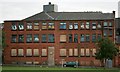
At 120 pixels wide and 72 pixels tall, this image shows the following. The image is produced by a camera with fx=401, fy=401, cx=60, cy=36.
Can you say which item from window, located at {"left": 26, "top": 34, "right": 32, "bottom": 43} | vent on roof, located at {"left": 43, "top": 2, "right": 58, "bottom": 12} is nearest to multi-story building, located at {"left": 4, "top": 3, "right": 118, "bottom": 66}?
window, located at {"left": 26, "top": 34, "right": 32, "bottom": 43}

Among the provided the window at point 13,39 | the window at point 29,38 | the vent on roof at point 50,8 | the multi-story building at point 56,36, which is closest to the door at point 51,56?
the multi-story building at point 56,36

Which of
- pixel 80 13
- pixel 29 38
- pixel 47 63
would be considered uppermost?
pixel 80 13

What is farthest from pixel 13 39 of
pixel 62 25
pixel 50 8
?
→ pixel 50 8

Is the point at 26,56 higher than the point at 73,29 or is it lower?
lower

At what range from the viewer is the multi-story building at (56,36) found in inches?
3767

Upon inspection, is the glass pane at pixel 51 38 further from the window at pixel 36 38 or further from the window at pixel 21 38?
the window at pixel 21 38

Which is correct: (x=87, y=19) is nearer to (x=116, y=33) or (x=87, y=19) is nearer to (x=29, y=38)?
(x=116, y=33)

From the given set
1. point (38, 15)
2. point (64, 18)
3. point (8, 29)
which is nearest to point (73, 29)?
point (64, 18)

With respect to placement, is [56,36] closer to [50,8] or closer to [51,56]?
[51,56]

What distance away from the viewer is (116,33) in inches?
3873

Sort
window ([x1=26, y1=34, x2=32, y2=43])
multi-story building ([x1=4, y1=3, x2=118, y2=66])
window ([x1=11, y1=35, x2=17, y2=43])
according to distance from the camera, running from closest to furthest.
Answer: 1. multi-story building ([x1=4, y1=3, x2=118, y2=66])
2. window ([x1=26, y1=34, x2=32, y2=43])
3. window ([x1=11, y1=35, x2=17, y2=43])

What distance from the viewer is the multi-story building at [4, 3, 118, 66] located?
314ft

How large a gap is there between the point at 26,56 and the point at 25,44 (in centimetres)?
300

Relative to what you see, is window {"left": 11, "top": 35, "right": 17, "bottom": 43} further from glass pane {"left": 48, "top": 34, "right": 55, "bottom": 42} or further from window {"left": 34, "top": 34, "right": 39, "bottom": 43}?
glass pane {"left": 48, "top": 34, "right": 55, "bottom": 42}
